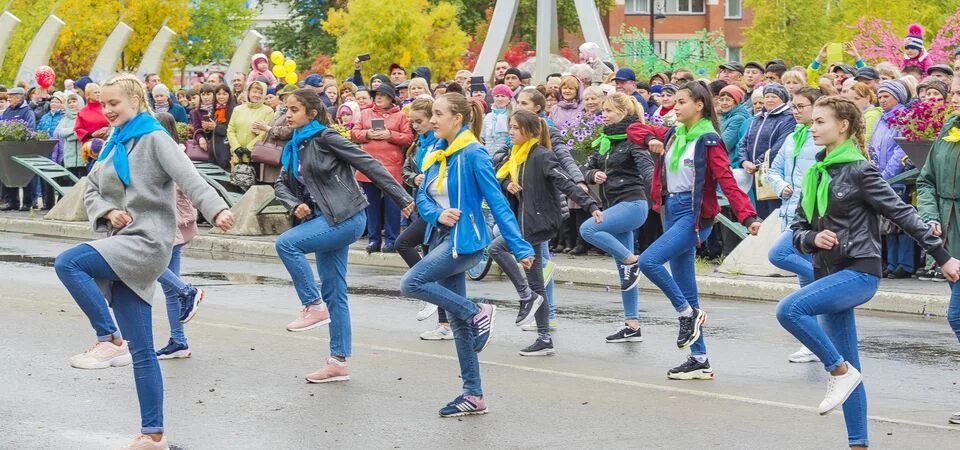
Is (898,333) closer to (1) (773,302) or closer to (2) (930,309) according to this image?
(2) (930,309)

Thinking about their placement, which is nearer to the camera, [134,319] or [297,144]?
[134,319]

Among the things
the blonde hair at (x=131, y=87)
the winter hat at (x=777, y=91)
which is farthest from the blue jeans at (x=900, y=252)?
the blonde hair at (x=131, y=87)

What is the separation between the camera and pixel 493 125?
54.2 ft

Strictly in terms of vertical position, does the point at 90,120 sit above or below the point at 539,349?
above

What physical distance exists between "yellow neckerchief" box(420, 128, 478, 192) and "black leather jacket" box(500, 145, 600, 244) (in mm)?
2007

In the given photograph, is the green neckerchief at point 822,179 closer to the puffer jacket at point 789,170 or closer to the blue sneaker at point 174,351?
the puffer jacket at point 789,170

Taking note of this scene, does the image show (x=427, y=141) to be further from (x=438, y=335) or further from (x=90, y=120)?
(x=90, y=120)

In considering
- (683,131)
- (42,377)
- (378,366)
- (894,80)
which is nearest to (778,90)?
(894,80)

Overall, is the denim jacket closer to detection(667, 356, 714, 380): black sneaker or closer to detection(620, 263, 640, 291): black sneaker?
detection(667, 356, 714, 380): black sneaker

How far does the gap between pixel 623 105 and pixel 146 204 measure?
5.02 meters

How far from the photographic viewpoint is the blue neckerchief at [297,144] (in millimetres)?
9773

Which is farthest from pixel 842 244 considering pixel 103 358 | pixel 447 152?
pixel 103 358

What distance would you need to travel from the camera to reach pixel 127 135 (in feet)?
25.1

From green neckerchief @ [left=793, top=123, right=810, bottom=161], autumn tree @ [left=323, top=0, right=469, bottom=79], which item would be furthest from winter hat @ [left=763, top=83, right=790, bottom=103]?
autumn tree @ [left=323, top=0, right=469, bottom=79]
